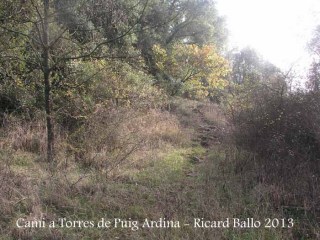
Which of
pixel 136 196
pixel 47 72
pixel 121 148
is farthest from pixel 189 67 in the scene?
pixel 136 196

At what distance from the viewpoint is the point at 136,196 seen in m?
4.72

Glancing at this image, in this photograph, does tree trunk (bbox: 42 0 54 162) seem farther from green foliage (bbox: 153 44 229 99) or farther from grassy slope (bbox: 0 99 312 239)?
green foliage (bbox: 153 44 229 99)

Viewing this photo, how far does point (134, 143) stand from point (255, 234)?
380 cm

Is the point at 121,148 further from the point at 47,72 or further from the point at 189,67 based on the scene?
the point at 189,67

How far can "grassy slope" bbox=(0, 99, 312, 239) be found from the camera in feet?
12.4

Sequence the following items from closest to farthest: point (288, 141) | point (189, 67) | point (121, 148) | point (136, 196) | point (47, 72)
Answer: point (136, 196) → point (47, 72) → point (288, 141) → point (121, 148) → point (189, 67)

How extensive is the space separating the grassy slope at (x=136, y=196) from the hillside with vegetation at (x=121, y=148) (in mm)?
19

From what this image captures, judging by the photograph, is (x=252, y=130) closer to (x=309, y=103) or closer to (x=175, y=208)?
(x=309, y=103)

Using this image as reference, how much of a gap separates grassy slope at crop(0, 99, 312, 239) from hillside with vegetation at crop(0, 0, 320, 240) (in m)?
0.02

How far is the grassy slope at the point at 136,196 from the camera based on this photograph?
12.4ft

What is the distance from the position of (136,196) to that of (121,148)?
2.26m

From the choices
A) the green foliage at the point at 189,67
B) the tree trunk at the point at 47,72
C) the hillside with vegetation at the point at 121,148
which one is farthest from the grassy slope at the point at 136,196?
the green foliage at the point at 189,67

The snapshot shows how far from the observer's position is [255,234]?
3.74 meters

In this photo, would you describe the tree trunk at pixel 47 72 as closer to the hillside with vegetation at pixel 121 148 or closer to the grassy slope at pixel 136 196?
the hillside with vegetation at pixel 121 148
